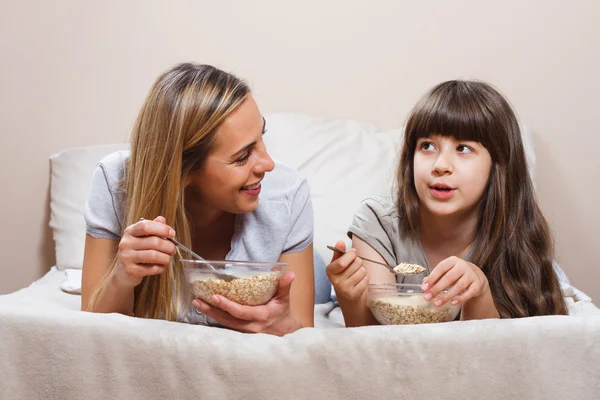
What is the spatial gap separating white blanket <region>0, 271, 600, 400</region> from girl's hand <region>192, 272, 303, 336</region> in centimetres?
16

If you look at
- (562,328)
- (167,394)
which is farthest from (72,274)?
(562,328)

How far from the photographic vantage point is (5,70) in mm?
2387

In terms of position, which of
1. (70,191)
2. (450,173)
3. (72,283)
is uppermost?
(450,173)

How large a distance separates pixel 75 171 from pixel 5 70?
0.46 metres

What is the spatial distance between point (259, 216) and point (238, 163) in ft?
0.73

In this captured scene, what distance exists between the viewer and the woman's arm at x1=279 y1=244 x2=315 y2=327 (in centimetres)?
142

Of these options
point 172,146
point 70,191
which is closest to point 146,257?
point 172,146

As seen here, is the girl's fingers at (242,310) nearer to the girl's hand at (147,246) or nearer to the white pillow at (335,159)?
the girl's hand at (147,246)

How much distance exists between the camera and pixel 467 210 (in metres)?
1.61

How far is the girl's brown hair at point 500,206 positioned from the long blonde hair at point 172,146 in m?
0.46

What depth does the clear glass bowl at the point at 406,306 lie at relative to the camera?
1.19m

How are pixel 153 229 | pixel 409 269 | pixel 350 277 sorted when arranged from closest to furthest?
pixel 153 229 < pixel 350 277 < pixel 409 269

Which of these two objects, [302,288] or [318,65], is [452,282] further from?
[318,65]

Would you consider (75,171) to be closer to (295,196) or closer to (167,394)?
(295,196)
